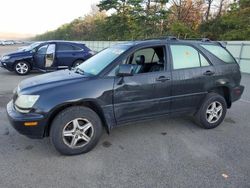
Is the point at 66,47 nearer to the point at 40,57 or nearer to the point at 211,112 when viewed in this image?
the point at 40,57

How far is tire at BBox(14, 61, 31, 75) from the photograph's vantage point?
10.4 metres

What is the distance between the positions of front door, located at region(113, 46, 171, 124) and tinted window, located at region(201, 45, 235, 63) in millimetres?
1009

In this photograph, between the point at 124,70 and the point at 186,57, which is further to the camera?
the point at 186,57

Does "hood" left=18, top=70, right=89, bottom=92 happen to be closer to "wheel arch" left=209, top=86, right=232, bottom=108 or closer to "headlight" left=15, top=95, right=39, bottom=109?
"headlight" left=15, top=95, right=39, bottom=109

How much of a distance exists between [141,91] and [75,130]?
1.16 m

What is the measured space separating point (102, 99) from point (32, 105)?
957mm

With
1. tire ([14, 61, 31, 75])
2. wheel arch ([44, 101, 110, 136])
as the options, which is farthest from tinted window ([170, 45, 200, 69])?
tire ([14, 61, 31, 75])

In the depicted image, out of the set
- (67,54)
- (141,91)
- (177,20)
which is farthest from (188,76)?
(177,20)

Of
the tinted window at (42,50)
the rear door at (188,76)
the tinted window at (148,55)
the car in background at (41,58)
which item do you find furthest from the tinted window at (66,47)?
the rear door at (188,76)

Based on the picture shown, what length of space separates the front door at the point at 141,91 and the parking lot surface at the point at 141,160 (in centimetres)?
52

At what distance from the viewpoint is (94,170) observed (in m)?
3.07

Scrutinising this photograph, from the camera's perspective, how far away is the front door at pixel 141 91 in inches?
141

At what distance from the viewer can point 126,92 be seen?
3.59 m

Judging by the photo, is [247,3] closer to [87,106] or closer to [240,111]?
[240,111]
